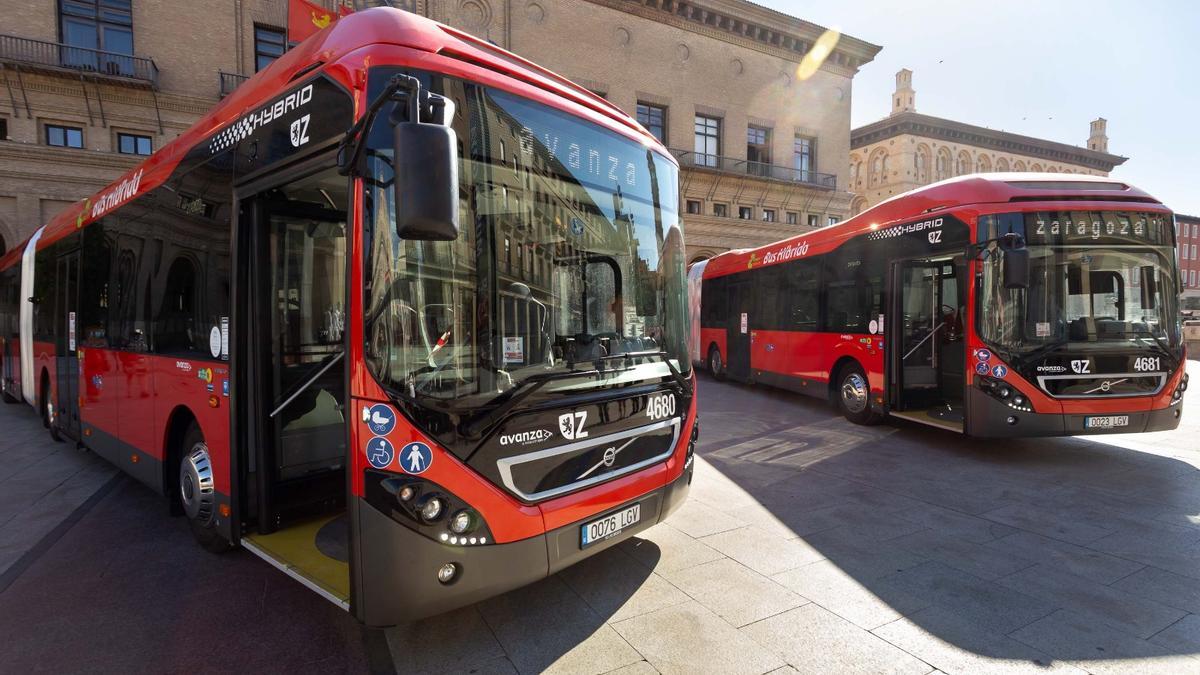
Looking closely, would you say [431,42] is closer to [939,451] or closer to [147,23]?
[939,451]

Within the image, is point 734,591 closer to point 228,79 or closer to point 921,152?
point 228,79

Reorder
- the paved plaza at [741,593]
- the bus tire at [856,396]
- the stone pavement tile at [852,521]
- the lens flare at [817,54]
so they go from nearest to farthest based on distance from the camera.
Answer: the paved plaza at [741,593] → the stone pavement tile at [852,521] → the bus tire at [856,396] → the lens flare at [817,54]

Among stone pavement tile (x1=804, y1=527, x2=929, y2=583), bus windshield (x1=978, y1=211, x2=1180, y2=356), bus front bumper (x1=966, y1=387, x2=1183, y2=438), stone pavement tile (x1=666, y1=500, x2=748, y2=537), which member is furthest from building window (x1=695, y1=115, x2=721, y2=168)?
stone pavement tile (x1=804, y1=527, x2=929, y2=583)

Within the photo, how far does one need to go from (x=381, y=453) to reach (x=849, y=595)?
9.95 feet

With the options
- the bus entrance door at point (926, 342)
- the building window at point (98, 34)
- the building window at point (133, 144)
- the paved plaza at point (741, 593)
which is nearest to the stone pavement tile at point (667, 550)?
the paved plaza at point (741, 593)

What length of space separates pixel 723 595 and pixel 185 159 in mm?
4966

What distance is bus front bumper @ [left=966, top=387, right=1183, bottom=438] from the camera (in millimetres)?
6711

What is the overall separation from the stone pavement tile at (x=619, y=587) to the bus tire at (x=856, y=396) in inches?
248

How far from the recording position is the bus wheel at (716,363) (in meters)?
15.2

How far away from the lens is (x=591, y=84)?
30547 mm

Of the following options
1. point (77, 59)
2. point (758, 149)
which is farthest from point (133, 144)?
point (758, 149)

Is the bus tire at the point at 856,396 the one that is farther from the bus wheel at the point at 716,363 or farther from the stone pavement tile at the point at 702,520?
the bus wheel at the point at 716,363

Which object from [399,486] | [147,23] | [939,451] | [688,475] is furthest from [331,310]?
[147,23]

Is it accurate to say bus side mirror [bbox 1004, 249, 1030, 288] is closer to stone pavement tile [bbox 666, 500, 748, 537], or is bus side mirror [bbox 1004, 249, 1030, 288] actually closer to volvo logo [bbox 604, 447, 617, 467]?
stone pavement tile [bbox 666, 500, 748, 537]
